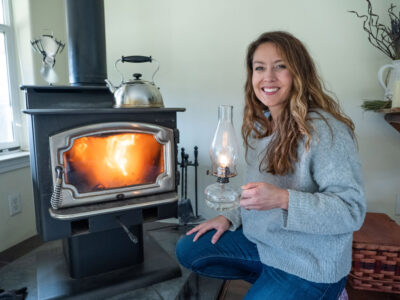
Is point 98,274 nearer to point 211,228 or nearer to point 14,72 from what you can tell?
point 211,228

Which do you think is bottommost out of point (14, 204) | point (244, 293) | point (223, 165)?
point (244, 293)

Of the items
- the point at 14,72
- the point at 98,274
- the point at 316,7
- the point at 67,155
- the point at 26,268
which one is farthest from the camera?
the point at 14,72

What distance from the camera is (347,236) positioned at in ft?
3.00

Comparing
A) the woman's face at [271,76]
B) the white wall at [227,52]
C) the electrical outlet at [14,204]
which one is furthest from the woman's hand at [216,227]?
the electrical outlet at [14,204]

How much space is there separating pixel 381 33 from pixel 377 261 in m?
1.19

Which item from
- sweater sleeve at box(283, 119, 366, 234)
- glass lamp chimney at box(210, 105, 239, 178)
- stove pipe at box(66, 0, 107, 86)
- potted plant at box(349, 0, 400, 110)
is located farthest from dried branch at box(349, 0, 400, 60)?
stove pipe at box(66, 0, 107, 86)

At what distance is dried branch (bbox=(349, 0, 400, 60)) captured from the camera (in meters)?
1.56

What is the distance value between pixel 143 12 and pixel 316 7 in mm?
1099

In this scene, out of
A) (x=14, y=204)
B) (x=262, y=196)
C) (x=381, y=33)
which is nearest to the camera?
(x=262, y=196)

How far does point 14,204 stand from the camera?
1.79 m

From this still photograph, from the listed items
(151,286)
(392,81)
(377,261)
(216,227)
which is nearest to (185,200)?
(151,286)

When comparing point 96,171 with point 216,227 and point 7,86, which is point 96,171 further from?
point 7,86

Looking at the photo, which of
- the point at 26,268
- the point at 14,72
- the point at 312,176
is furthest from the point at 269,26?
the point at 26,268

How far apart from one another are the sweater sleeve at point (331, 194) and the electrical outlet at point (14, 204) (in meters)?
1.63
